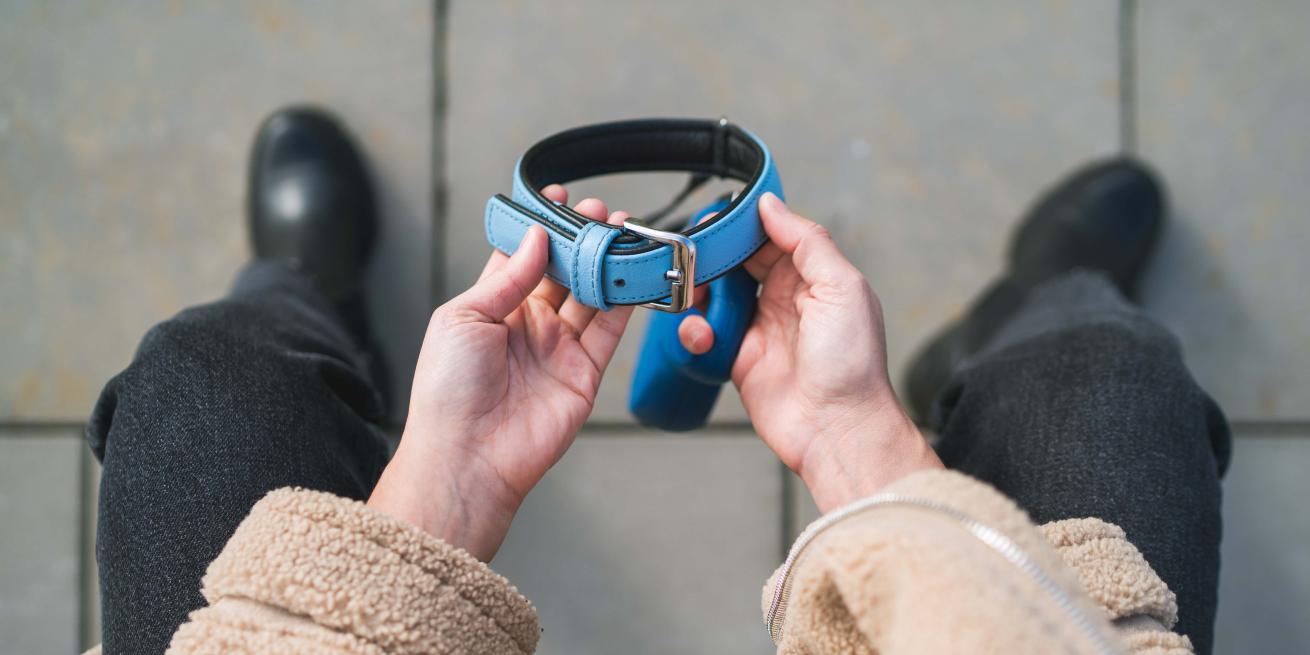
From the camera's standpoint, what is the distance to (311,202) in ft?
4.68

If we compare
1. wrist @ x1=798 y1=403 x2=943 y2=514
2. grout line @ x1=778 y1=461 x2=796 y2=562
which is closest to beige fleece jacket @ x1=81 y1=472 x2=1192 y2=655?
wrist @ x1=798 y1=403 x2=943 y2=514

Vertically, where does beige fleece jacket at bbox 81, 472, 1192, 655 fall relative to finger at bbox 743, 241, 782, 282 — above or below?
below

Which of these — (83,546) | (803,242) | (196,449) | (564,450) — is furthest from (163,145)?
(803,242)

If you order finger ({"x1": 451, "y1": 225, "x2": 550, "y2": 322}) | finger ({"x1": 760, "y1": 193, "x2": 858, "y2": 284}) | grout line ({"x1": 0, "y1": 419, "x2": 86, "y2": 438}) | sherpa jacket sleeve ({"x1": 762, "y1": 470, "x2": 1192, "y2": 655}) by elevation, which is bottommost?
grout line ({"x1": 0, "y1": 419, "x2": 86, "y2": 438})

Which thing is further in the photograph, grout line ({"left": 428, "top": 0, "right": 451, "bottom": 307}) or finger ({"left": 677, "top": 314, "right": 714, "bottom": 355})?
grout line ({"left": 428, "top": 0, "right": 451, "bottom": 307})

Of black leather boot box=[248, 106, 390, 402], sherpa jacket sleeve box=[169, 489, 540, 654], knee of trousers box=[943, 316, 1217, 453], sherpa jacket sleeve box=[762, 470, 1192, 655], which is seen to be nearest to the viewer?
sherpa jacket sleeve box=[762, 470, 1192, 655]

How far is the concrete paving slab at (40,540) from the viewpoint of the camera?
146cm

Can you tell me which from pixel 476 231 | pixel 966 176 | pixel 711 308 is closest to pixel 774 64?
pixel 966 176

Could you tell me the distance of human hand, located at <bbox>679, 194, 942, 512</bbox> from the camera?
2.64ft

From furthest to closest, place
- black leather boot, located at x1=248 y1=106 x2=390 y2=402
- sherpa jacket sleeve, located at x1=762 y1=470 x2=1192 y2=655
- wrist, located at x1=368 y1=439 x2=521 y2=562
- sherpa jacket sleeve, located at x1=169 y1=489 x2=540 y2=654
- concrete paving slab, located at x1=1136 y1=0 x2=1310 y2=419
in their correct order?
concrete paving slab, located at x1=1136 y1=0 x2=1310 y2=419, black leather boot, located at x1=248 y1=106 x2=390 y2=402, wrist, located at x1=368 y1=439 x2=521 y2=562, sherpa jacket sleeve, located at x1=169 y1=489 x2=540 y2=654, sherpa jacket sleeve, located at x1=762 y1=470 x2=1192 y2=655

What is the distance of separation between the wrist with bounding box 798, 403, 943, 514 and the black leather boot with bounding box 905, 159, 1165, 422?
630 millimetres

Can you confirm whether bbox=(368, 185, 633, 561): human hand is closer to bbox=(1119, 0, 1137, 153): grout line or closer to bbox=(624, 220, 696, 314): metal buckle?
bbox=(624, 220, 696, 314): metal buckle

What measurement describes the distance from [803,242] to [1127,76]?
1.05 metres

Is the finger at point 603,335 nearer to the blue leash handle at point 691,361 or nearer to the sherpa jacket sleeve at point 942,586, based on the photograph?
the blue leash handle at point 691,361
